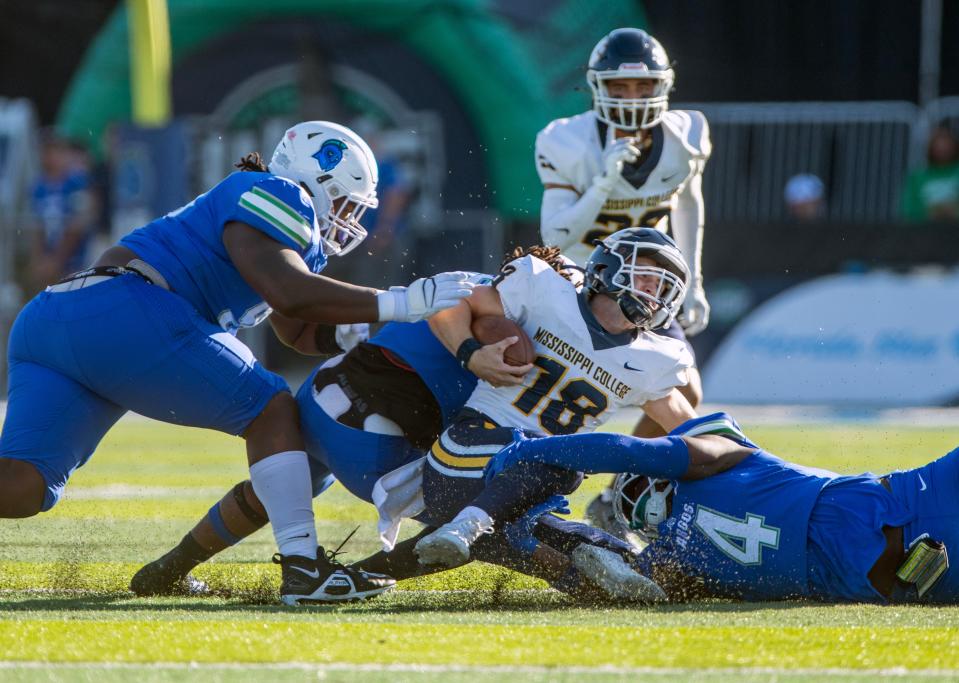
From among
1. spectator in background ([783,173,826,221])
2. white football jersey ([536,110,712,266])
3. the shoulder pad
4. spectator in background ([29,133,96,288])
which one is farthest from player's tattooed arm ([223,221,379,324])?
spectator in background ([783,173,826,221])

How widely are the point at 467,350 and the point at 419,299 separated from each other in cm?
24

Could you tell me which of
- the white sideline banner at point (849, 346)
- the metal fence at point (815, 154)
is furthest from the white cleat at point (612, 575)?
the metal fence at point (815, 154)

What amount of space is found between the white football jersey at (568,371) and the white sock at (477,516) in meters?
0.39

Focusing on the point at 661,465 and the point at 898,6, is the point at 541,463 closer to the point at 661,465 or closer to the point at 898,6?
the point at 661,465

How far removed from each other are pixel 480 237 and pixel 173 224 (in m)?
8.29

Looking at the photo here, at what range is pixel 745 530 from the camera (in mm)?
4195

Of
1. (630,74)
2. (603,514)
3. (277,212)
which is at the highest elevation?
(630,74)

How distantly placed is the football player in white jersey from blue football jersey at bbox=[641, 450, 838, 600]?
0.36m

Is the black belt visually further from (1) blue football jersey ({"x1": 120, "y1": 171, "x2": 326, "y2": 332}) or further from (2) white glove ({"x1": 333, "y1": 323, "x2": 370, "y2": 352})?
(2) white glove ({"x1": 333, "y1": 323, "x2": 370, "y2": 352})

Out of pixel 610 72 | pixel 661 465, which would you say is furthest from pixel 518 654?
pixel 610 72

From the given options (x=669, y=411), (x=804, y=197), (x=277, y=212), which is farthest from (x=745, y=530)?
(x=804, y=197)

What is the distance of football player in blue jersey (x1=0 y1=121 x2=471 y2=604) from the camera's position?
4332 mm

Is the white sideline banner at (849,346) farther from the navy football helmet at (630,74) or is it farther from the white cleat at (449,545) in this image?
the white cleat at (449,545)

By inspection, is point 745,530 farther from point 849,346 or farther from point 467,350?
point 849,346
